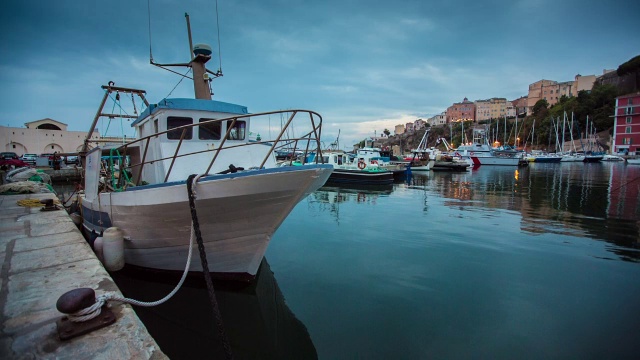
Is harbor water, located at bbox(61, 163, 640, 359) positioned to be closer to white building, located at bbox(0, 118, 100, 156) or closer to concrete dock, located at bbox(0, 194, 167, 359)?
concrete dock, located at bbox(0, 194, 167, 359)

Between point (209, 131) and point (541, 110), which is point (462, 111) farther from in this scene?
point (209, 131)

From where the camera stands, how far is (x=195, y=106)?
680 centimetres

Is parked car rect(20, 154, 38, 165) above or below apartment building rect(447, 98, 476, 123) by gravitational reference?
below

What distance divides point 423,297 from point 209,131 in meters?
5.76

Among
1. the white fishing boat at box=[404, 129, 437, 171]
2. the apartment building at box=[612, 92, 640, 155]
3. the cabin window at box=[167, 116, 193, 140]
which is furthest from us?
the apartment building at box=[612, 92, 640, 155]

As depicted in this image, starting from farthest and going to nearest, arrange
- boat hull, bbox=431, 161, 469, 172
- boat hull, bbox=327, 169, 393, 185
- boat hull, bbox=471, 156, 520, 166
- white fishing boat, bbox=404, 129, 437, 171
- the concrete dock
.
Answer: boat hull, bbox=471, 156, 520, 166, boat hull, bbox=431, 161, 469, 172, white fishing boat, bbox=404, 129, 437, 171, boat hull, bbox=327, 169, 393, 185, the concrete dock


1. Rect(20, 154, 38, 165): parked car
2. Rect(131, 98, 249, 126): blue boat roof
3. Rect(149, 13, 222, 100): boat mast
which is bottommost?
Rect(20, 154, 38, 165): parked car

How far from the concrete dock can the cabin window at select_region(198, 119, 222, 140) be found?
9.95 feet

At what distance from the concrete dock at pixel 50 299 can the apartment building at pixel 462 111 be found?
5704 inches

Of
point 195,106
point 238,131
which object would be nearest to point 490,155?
point 238,131

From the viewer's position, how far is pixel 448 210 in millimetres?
13828

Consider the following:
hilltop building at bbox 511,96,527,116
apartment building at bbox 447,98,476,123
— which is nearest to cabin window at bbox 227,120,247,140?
hilltop building at bbox 511,96,527,116

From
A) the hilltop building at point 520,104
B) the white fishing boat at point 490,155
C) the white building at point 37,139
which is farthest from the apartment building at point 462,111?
the white building at point 37,139

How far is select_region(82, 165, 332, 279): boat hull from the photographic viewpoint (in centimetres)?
464
